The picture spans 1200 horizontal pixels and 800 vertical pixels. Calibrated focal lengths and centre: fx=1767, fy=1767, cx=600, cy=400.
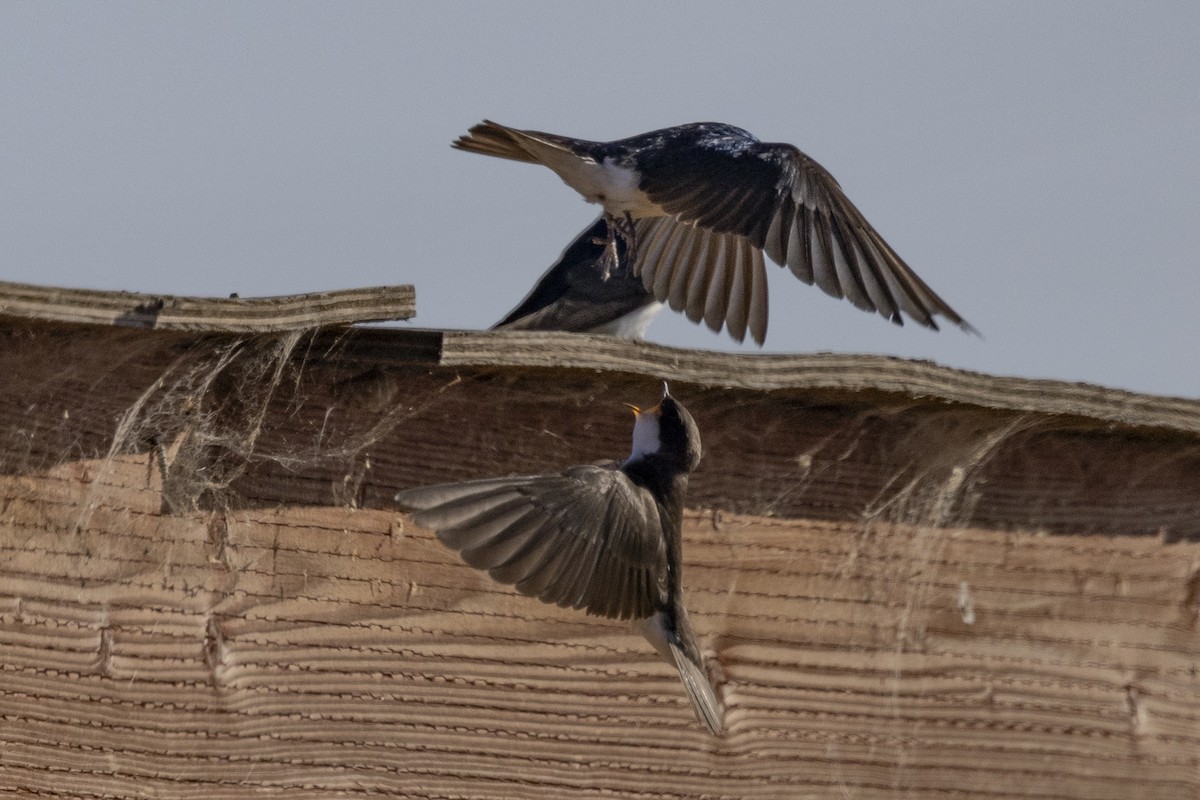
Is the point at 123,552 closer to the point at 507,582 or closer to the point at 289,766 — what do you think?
the point at 289,766

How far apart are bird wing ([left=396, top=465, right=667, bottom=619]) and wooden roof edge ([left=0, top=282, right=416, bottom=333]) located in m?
0.23

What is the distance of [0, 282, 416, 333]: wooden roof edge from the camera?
1.92 m

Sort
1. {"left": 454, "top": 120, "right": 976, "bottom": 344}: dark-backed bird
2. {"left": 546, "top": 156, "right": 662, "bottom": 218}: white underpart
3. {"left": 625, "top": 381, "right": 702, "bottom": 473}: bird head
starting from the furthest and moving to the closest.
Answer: {"left": 546, "top": 156, "right": 662, "bottom": 218}: white underpart, {"left": 454, "top": 120, "right": 976, "bottom": 344}: dark-backed bird, {"left": 625, "top": 381, "right": 702, "bottom": 473}: bird head

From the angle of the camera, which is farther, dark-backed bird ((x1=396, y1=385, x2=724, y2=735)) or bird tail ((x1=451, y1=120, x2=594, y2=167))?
bird tail ((x1=451, y1=120, x2=594, y2=167))

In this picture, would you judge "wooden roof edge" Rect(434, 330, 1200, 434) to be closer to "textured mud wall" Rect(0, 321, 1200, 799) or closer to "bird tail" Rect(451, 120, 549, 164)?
"textured mud wall" Rect(0, 321, 1200, 799)

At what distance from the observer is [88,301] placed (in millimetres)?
1932

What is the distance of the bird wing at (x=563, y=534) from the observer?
78.1 inches

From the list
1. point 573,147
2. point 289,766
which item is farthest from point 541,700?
point 573,147

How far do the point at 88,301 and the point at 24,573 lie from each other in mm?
391

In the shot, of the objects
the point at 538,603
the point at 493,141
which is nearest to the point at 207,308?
the point at 538,603

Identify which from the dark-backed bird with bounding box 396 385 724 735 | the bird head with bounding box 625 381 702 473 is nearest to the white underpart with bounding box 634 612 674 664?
the dark-backed bird with bounding box 396 385 724 735

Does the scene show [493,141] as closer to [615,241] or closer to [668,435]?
[615,241]

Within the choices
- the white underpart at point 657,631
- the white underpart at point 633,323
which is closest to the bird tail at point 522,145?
the white underpart at point 633,323

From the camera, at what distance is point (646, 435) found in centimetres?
221
